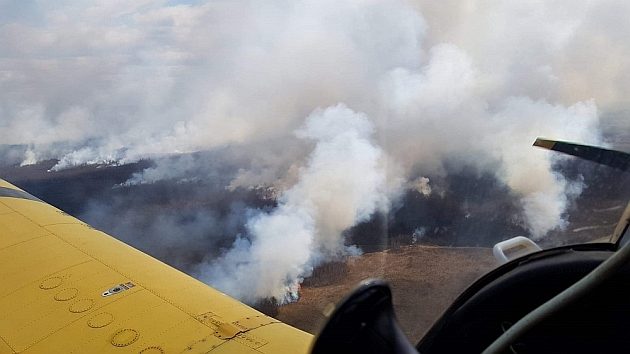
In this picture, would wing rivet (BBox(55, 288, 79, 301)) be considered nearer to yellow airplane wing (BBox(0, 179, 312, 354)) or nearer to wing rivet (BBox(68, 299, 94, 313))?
yellow airplane wing (BBox(0, 179, 312, 354))

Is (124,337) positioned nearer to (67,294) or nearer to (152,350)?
(152,350)

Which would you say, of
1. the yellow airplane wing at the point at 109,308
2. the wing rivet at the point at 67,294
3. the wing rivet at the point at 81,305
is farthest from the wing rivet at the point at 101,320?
the wing rivet at the point at 67,294

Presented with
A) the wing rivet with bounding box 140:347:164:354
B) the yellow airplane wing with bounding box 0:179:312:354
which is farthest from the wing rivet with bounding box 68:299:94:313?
the wing rivet with bounding box 140:347:164:354

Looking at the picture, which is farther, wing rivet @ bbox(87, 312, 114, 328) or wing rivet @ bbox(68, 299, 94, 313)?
wing rivet @ bbox(68, 299, 94, 313)

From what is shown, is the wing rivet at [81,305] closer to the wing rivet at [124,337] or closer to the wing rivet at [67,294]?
the wing rivet at [67,294]

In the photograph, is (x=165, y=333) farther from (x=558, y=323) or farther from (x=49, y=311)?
(x=558, y=323)

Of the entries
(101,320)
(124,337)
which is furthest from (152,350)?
(101,320)
